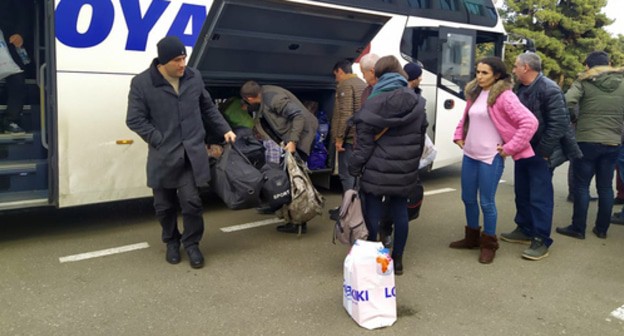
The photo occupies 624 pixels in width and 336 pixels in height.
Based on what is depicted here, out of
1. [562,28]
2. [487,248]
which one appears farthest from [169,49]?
[562,28]

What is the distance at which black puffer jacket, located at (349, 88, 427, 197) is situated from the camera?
11.4 ft

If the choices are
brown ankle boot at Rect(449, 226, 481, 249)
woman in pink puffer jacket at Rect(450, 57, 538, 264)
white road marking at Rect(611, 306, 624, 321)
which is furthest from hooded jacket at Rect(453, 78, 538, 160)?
white road marking at Rect(611, 306, 624, 321)

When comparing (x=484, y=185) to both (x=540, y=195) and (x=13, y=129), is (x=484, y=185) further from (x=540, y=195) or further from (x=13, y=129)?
(x=13, y=129)

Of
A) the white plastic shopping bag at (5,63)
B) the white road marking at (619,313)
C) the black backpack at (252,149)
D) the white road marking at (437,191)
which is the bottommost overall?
the white road marking at (619,313)

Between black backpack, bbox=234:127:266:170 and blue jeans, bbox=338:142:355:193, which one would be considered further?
blue jeans, bbox=338:142:355:193

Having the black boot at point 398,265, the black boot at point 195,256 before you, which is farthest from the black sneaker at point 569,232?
the black boot at point 195,256

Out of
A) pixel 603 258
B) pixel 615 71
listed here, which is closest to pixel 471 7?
pixel 615 71

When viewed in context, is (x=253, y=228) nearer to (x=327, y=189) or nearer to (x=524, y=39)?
(x=327, y=189)

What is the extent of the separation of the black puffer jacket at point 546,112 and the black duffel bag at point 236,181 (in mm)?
2373

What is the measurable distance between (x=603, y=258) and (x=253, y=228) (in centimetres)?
328

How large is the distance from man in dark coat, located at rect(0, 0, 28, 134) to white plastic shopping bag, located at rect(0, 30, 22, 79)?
30 cm

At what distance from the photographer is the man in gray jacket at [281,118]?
191 inches

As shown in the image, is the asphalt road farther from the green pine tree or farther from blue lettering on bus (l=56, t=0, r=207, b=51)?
the green pine tree

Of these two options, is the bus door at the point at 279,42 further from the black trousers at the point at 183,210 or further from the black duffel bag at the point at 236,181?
the black trousers at the point at 183,210
